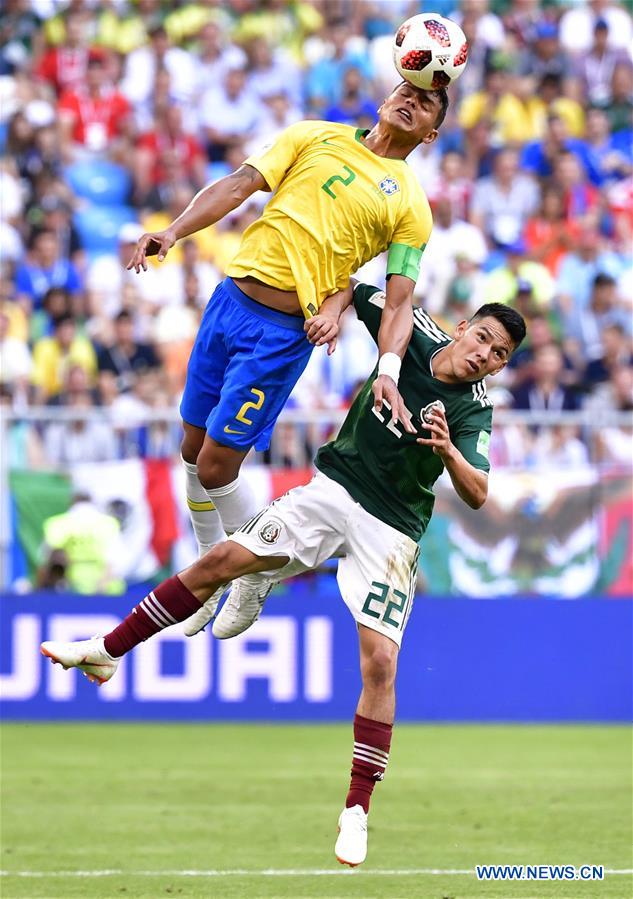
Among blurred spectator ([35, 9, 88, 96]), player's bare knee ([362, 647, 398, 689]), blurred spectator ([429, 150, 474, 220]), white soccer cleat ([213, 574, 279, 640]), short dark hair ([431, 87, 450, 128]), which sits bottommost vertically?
player's bare knee ([362, 647, 398, 689])

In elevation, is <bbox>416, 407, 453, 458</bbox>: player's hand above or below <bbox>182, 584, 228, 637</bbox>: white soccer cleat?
above

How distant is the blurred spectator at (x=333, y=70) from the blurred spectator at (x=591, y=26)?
10.1ft

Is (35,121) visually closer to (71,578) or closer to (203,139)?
(203,139)

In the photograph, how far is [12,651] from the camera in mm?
15523

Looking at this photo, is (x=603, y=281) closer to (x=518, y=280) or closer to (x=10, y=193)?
(x=518, y=280)

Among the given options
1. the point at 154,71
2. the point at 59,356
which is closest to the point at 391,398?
the point at 59,356

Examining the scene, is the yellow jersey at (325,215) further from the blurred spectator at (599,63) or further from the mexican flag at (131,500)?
the blurred spectator at (599,63)

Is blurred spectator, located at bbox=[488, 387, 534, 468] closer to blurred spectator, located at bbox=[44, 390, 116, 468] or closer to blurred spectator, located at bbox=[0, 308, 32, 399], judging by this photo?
blurred spectator, located at bbox=[44, 390, 116, 468]

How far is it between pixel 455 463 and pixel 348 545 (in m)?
1.09

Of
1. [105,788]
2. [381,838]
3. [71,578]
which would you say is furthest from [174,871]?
[71,578]

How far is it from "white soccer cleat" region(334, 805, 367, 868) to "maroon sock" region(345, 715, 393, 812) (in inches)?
3.6

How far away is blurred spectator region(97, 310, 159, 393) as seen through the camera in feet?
56.2

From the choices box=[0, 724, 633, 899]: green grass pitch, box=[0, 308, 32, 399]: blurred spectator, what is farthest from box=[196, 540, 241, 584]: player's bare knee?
box=[0, 308, 32, 399]: blurred spectator

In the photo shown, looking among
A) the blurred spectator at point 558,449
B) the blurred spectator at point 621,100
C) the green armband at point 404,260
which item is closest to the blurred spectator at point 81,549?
the blurred spectator at point 558,449
